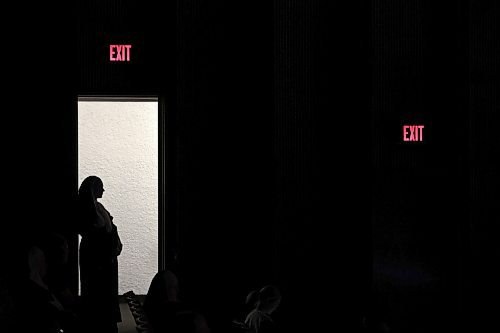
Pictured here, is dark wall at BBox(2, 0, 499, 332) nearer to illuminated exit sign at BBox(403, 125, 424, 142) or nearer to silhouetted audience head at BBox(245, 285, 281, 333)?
illuminated exit sign at BBox(403, 125, 424, 142)

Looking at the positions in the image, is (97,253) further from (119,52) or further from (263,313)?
(263,313)

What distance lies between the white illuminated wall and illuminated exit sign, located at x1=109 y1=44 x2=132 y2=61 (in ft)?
3.95

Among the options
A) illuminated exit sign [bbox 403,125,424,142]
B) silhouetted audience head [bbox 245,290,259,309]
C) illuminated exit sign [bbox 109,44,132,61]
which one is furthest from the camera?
illuminated exit sign [bbox 403,125,424,142]

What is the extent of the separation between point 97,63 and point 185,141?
0.89m

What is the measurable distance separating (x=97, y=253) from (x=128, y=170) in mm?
2376

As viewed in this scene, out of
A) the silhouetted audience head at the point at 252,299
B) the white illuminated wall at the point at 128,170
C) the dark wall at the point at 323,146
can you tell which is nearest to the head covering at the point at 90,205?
the dark wall at the point at 323,146

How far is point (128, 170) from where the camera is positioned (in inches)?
330

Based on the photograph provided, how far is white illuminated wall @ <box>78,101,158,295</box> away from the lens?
8188 mm

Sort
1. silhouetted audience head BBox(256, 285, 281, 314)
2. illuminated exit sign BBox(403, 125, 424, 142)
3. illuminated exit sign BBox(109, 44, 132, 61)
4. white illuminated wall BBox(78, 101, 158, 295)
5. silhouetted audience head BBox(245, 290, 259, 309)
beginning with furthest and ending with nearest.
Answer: white illuminated wall BBox(78, 101, 158, 295)
illuminated exit sign BBox(403, 125, 424, 142)
illuminated exit sign BBox(109, 44, 132, 61)
silhouetted audience head BBox(245, 290, 259, 309)
silhouetted audience head BBox(256, 285, 281, 314)

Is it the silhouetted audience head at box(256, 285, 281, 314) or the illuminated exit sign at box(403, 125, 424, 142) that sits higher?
the illuminated exit sign at box(403, 125, 424, 142)

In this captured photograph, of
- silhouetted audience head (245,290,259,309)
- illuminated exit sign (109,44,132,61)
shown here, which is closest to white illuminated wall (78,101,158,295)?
illuminated exit sign (109,44,132,61)

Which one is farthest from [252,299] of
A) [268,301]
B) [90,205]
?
[90,205]

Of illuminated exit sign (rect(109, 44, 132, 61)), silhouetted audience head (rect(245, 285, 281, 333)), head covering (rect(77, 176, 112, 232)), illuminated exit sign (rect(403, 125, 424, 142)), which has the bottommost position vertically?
silhouetted audience head (rect(245, 285, 281, 333))

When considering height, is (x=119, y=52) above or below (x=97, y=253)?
above
